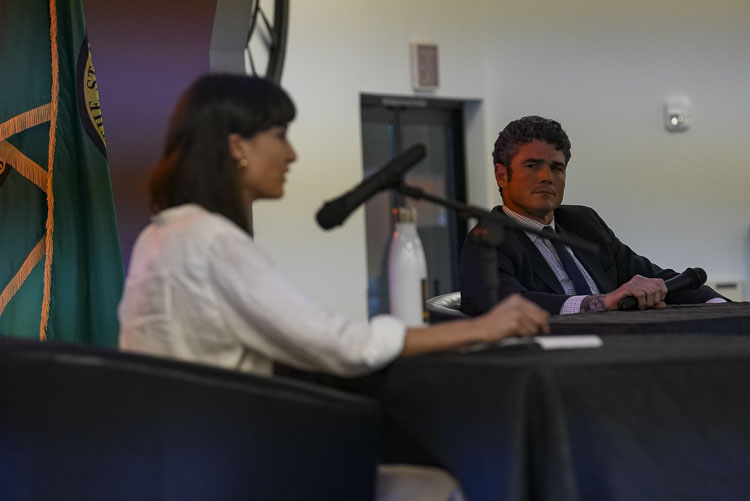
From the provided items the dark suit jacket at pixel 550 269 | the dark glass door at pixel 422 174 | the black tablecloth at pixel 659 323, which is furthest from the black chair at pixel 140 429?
the dark glass door at pixel 422 174

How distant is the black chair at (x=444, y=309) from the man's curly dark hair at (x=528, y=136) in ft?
1.51

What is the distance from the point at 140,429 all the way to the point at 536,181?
1.96m

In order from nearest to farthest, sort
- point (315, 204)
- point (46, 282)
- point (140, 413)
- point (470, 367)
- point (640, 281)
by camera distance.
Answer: point (140, 413) < point (470, 367) < point (640, 281) < point (46, 282) < point (315, 204)

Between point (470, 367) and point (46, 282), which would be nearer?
point (470, 367)

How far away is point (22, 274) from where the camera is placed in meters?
2.77

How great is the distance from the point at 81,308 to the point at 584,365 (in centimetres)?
201

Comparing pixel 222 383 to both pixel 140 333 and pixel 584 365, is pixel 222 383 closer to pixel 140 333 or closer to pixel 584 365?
pixel 140 333

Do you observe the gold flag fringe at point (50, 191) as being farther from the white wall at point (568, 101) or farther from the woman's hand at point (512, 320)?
the white wall at point (568, 101)

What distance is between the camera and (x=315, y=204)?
16.5ft

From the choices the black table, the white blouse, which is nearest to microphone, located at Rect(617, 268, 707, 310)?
the black table

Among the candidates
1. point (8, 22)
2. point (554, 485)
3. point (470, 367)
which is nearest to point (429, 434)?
point (470, 367)

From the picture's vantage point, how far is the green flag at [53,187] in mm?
2771

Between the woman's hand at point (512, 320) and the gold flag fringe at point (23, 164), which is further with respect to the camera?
the gold flag fringe at point (23, 164)

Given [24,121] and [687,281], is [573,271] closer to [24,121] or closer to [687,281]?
[687,281]
